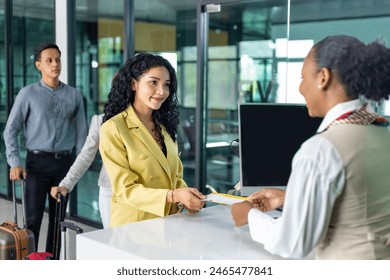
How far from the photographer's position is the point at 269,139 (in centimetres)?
241

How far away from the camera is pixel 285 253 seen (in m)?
1.47

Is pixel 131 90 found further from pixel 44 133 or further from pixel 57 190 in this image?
pixel 44 133

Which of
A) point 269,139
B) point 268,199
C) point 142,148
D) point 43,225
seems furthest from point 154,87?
point 43,225

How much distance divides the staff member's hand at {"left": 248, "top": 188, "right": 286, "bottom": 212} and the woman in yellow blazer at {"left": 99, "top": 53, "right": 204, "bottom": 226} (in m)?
0.23

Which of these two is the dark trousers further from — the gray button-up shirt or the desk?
the desk

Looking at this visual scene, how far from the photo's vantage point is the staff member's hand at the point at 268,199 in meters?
2.08

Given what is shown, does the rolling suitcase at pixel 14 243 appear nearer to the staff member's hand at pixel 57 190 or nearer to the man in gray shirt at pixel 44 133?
the staff member's hand at pixel 57 190

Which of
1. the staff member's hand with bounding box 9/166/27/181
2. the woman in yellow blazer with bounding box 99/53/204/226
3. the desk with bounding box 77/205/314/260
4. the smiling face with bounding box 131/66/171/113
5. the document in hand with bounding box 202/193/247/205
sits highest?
the smiling face with bounding box 131/66/171/113

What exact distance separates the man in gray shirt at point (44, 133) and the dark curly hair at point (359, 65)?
2978mm

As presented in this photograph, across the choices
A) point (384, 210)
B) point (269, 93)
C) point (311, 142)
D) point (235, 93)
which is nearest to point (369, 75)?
point (311, 142)

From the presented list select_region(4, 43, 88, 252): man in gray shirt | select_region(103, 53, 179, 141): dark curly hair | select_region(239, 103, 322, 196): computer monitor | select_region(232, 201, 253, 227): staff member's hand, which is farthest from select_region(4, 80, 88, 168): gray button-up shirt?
select_region(232, 201, 253, 227): staff member's hand

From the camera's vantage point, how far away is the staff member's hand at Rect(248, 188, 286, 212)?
208 cm

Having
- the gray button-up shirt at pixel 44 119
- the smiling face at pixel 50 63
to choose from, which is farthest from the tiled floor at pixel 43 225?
the smiling face at pixel 50 63

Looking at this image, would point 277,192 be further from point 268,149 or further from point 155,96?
point 155,96
